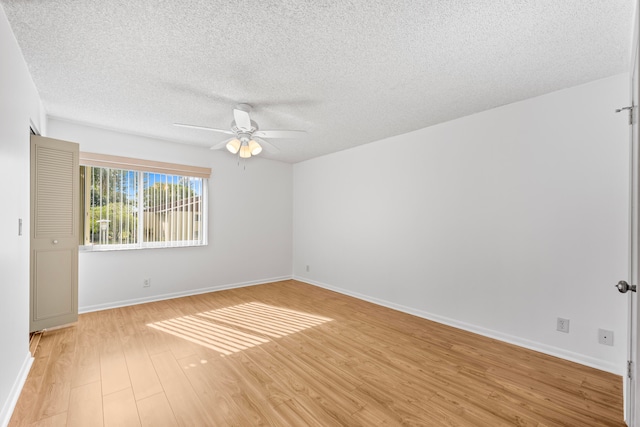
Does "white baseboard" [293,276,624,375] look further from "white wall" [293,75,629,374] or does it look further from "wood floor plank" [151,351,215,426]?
"wood floor plank" [151,351,215,426]

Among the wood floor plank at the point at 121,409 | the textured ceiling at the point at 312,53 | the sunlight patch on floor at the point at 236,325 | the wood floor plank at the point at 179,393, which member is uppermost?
the textured ceiling at the point at 312,53

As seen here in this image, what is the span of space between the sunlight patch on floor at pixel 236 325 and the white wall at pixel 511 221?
138 centimetres

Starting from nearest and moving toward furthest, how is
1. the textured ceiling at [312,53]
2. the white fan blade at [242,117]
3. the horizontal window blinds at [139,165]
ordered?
the textured ceiling at [312,53] < the white fan blade at [242,117] < the horizontal window blinds at [139,165]

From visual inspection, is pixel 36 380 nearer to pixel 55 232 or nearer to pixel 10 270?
pixel 10 270

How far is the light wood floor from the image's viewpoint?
176 centimetres

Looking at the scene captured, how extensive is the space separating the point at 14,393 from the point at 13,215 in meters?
1.16

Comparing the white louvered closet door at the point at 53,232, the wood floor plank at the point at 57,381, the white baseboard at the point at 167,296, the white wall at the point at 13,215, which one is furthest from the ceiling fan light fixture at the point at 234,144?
the white baseboard at the point at 167,296

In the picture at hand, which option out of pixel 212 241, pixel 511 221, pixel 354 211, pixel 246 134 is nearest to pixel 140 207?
pixel 212 241

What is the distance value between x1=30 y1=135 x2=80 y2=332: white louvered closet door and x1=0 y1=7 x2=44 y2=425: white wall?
2.18ft

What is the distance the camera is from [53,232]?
2918 millimetres

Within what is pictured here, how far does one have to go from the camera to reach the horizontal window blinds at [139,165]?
363 cm

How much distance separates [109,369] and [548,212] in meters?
4.04

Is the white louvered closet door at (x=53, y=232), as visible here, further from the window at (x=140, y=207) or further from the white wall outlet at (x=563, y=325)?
the white wall outlet at (x=563, y=325)

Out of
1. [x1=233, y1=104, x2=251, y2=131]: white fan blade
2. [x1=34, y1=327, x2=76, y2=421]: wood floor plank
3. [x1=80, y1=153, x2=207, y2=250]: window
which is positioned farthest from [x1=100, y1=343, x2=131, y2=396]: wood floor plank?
[x1=233, y1=104, x2=251, y2=131]: white fan blade
